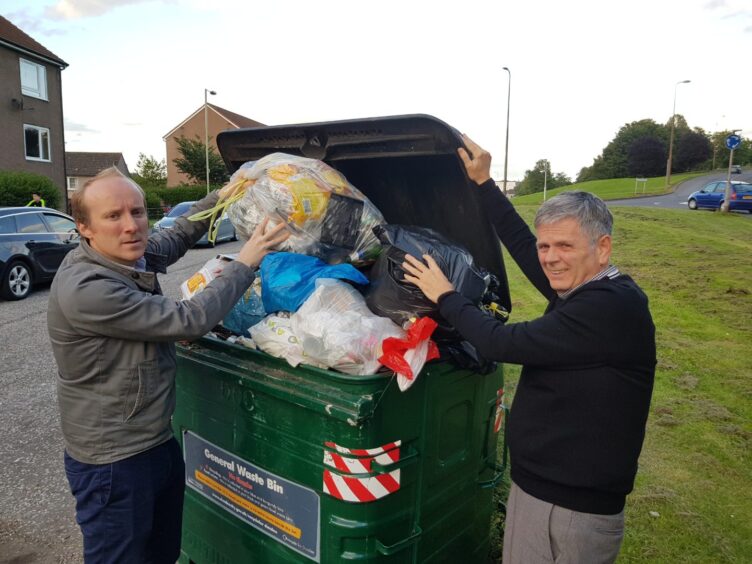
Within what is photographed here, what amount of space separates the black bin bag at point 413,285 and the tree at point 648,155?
6270 cm

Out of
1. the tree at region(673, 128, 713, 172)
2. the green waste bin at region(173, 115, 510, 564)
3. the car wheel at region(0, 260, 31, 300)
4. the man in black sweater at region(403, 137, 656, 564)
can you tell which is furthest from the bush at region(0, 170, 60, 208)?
the tree at region(673, 128, 713, 172)

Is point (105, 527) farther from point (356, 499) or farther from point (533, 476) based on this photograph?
point (533, 476)

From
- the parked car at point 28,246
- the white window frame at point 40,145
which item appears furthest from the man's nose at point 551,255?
the white window frame at point 40,145

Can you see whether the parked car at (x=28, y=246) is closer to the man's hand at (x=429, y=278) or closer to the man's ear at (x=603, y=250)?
the man's hand at (x=429, y=278)

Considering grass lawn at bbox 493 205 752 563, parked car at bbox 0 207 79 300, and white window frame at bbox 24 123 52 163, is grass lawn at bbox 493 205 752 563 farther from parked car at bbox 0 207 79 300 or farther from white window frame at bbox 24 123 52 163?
white window frame at bbox 24 123 52 163

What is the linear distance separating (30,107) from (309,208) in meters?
25.3

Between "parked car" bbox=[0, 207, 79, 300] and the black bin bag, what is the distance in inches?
308

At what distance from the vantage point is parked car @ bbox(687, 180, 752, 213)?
19969 millimetres

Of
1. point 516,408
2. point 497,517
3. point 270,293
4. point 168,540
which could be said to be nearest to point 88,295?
point 270,293

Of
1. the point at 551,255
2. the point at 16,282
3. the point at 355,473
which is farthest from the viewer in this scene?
the point at 16,282

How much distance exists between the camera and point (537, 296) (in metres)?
7.99

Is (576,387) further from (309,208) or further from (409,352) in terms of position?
(309,208)

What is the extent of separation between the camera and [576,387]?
5.23 ft

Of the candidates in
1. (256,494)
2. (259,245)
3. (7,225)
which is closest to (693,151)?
(7,225)
